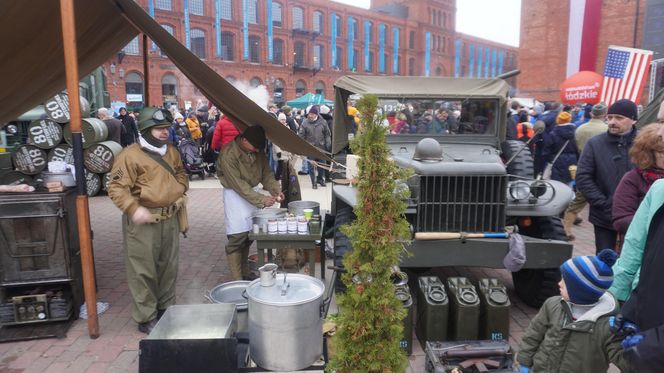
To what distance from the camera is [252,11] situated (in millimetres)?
40625

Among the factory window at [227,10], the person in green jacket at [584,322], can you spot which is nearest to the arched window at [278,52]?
the factory window at [227,10]

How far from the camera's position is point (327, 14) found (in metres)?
46.8

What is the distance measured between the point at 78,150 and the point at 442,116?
3.80 m

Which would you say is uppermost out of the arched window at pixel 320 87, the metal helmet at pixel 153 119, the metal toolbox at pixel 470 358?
the arched window at pixel 320 87

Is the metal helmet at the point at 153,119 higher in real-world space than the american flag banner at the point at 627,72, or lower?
lower

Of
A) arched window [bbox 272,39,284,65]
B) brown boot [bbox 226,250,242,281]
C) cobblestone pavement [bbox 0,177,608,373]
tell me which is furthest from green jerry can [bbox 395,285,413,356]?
arched window [bbox 272,39,284,65]

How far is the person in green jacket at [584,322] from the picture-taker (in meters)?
2.28

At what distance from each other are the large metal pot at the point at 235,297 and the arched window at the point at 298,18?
1710 inches

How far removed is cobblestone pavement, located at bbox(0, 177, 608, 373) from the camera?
351cm

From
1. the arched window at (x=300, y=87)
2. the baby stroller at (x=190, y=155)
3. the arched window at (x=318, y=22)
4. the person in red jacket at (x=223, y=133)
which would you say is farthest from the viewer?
the arched window at (x=318, y=22)

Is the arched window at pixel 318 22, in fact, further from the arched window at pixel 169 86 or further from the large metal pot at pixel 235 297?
the large metal pot at pixel 235 297

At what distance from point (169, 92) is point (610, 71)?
3194 cm

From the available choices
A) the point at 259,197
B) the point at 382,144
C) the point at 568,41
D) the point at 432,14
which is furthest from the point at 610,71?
the point at 432,14

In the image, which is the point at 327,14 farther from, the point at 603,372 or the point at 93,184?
the point at 603,372
